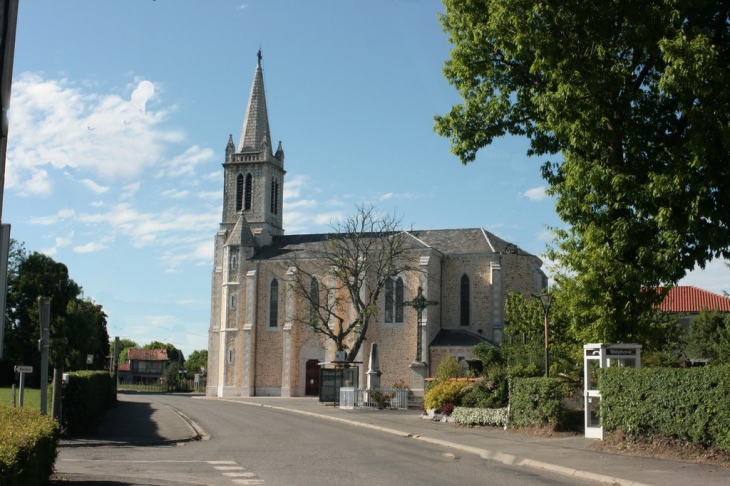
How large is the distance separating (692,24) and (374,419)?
18402mm

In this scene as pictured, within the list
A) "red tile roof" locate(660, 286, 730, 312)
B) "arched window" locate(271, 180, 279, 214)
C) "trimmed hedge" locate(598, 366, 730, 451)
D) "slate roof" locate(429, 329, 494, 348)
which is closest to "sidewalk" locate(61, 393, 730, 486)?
"trimmed hedge" locate(598, 366, 730, 451)

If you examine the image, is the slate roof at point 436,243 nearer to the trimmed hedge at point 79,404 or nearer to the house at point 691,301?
the house at point 691,301

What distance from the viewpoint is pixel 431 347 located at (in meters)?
52.8

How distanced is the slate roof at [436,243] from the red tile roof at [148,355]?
83056 millimetres

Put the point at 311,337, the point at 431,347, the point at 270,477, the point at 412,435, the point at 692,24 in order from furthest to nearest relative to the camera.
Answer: the point at 311,337 → the point at 431,347 → the point at 412,435 → the point at 692,24 → the point at 270,477

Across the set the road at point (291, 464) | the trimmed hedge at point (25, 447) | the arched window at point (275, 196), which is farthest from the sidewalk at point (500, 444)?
the arched window at point (275, 196)

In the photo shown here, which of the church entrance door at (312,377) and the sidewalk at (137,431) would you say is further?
the church entrance door at (312,377)

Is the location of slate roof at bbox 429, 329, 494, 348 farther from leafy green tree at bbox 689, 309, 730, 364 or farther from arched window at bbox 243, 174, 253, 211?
arched window at bbox 243, 174, 253, 211

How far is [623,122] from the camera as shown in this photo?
18094 mm

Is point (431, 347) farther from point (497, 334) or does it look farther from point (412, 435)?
point (412, 435)

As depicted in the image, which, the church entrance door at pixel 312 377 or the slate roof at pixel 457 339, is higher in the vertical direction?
the slate roof at pixel 457 339

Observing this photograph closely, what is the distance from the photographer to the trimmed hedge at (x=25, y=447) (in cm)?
755

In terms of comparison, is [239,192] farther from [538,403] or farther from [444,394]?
[538,403]

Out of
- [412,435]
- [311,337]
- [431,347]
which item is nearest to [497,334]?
[431,347]
